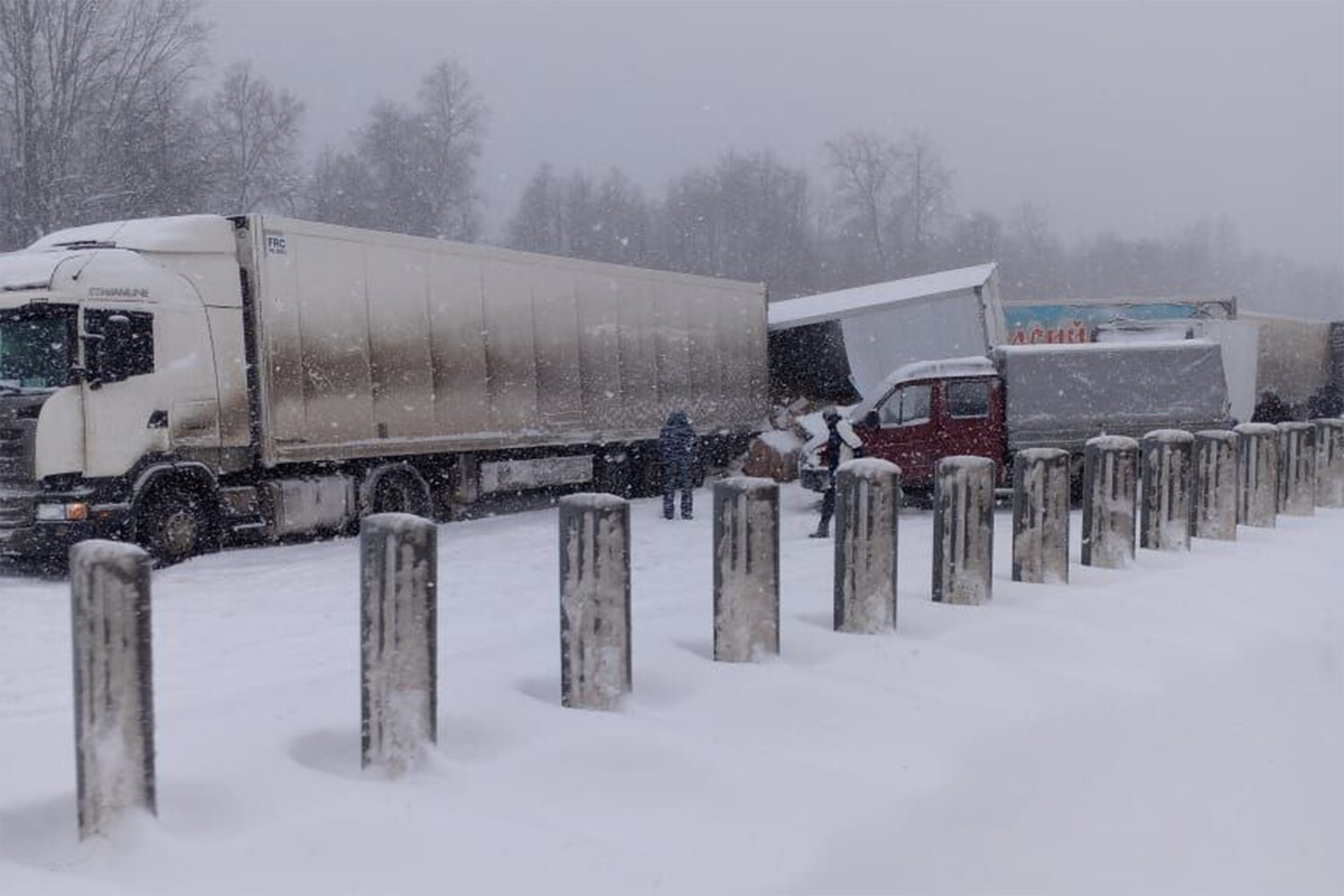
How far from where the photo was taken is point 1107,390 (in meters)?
19.2

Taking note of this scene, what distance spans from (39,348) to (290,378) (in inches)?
102

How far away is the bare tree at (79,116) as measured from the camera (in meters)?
35.2

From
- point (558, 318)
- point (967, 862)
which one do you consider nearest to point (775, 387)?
point (558, 318)

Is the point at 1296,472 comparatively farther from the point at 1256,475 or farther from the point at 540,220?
the point at 540,220

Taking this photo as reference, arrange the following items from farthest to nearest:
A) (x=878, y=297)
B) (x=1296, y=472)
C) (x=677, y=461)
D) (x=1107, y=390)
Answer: (x=878, y=297)
(x=1107, y=390)
(x=677, y=461)
(x=1296, y=472)

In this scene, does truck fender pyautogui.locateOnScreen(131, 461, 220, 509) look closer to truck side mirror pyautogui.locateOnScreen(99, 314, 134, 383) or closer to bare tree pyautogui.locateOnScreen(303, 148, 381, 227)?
truck side mirror pyautogui.locateOnScreen(99, 314, 134, 383)

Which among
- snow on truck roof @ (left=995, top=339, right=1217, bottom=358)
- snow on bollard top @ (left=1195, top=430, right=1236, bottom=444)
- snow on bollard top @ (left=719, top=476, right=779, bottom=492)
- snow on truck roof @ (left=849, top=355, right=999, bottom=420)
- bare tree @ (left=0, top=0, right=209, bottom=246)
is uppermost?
bare tree @ (left=0, top=0, right=209, bottom=246)

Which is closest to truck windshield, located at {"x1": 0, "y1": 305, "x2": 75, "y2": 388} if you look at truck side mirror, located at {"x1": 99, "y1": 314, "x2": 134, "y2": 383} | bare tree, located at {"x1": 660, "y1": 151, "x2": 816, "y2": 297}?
truck side mirror, located at {"x1": 99, "y1": 314, "x2": 134, "y2": 383}

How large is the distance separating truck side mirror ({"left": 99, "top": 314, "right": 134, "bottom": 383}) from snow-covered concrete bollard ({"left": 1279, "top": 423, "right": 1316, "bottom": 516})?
1076 centimetres

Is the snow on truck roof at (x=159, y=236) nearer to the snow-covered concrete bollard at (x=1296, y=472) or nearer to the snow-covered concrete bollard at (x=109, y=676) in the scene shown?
the snow-covered concrete bollard at (x=109, y=676)

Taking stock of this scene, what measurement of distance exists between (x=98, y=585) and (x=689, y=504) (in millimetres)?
14101

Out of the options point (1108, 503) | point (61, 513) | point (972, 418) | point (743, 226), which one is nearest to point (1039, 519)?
point (1108, 503)

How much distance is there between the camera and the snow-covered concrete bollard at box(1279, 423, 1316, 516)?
1272 cm

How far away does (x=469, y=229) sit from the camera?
206 ft
